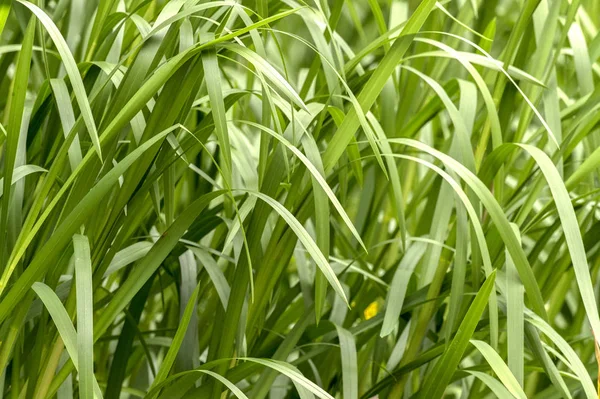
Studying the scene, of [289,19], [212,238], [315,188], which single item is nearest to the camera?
[315,188]

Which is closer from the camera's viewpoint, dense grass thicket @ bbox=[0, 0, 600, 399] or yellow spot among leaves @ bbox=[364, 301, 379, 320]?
dense grass thicket @ bbox=[0, 0, 600, 399]

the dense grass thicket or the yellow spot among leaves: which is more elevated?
the dense grass thicket

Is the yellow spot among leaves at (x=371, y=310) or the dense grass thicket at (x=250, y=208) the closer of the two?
the dense grass thicket at (x=250, y=208)

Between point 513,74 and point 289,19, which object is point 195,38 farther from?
point 289,19

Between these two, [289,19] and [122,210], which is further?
[289,19]

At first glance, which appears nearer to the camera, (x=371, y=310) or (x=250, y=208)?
(x=250, y=208)

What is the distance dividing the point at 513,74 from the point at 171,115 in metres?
0.29

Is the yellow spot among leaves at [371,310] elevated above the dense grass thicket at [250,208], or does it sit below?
below

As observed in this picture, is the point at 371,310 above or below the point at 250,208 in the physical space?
below

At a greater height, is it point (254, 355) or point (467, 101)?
point (467, 101)

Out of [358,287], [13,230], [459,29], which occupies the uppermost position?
[459,29]

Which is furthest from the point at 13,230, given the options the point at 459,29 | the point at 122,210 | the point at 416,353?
the point at 459,29

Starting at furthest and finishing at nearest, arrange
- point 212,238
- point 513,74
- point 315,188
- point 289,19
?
point 289,19
point 212,238
point 513,74
point 315,188

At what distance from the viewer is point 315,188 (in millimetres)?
566
